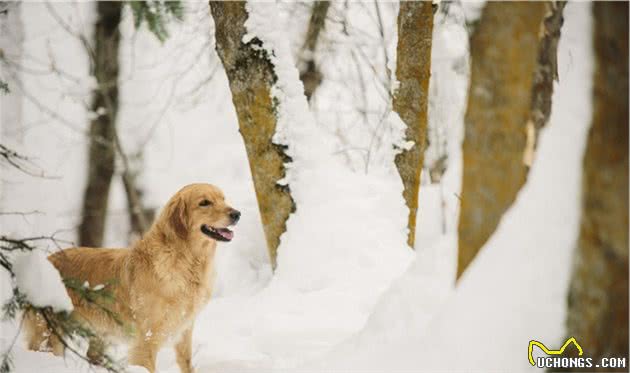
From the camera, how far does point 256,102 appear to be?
627 cm

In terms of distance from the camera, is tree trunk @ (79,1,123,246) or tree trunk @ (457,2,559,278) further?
tree trunk @ (79,1,123,246)

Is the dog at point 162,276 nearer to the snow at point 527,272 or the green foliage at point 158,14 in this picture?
the snow at point 527,272

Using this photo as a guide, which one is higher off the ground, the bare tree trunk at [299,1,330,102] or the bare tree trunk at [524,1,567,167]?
the bare tree trunk at [299,1,330,102]

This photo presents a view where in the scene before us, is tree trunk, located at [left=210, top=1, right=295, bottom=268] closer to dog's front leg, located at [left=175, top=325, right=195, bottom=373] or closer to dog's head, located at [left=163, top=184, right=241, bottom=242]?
dog's head, located at [left=163, top=184, right=241, bottom=242]

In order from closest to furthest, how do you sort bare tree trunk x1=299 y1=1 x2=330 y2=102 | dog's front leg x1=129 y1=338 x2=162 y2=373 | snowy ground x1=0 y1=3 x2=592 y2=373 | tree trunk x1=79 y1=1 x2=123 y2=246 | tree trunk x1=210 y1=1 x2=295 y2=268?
snowy ground x1=0 y1=3 x2=592 y2=373
dog's front leg x1=129 y1=338 x2=162 y2=373
tree trunk x1=210 y1=1 x2=295 y2=268
tree trunk x1=79 y1=1 x2=123 y2=246
bare tree trunk x1=299 y1=1 x2=330 y2=102

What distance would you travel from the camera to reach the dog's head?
204 inches

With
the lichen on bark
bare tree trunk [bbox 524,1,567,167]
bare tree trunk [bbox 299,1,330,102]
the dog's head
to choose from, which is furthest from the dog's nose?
bare tree trunk [bbox 299,1,330,102]

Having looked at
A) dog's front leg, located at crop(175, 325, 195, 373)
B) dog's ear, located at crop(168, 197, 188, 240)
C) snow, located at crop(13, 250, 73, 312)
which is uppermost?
dog's ear, located at crop(168, 197, 188, 240)

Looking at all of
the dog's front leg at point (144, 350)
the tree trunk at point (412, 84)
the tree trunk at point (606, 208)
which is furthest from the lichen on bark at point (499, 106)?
the tree trunk at point (412, 84)

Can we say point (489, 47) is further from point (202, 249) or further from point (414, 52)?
point (414, 52)

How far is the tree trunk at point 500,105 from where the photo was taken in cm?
279

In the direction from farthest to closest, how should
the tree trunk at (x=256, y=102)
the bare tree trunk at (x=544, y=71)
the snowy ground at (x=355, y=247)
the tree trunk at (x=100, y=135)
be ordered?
1. the tree trunk at (x=100, y=135)
2. the tree trunk at (x=256, y=102)
3. the bare tree trunk at (x=544, y=71)
4. the snowy ground at (x=355, y=247)

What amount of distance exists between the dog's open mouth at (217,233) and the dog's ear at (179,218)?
0.15m

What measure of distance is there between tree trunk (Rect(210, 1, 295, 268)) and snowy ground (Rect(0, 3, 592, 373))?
21cm
